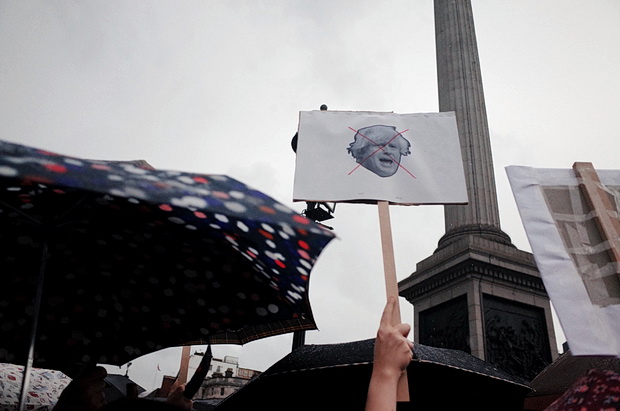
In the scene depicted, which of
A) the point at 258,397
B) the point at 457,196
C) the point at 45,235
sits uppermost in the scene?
the point at 457,196

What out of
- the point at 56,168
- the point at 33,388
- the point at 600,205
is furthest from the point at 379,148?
the point at 33,388

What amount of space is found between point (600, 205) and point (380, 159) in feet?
4.65

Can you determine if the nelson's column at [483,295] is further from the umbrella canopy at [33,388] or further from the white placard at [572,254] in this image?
the umbrella canopy at [33,388]

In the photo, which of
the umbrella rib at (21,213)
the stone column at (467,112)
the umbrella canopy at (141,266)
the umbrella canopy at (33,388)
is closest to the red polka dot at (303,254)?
the umbrella canopy at (141,266)

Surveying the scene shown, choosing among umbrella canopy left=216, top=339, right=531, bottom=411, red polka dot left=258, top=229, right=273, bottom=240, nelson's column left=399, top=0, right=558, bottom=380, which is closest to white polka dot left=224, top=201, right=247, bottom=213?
red polka dot left=258, top=229, right=273, bottom=240

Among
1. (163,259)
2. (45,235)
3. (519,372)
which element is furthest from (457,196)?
(519,372)

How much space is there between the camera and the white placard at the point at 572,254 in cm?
232

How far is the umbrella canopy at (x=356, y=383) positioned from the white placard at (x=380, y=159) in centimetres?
104

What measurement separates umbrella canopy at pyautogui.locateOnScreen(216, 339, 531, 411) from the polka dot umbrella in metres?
0.28

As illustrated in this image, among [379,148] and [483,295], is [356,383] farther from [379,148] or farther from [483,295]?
[483,295]

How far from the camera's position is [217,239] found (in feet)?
8.71

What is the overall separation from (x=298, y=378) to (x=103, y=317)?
4.32 feet

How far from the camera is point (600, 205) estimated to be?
2801 millimetres

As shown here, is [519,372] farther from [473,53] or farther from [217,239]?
[473,53]
